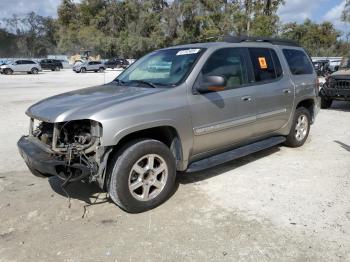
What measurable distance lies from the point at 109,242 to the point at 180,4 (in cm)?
6066

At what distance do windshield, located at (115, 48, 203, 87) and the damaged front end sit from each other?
1144 millimetres

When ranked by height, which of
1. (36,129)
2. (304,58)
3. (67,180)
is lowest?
(67,180)

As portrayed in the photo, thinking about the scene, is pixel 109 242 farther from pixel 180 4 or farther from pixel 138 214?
pixel 180 4

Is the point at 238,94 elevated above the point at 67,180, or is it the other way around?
the point at 238,94

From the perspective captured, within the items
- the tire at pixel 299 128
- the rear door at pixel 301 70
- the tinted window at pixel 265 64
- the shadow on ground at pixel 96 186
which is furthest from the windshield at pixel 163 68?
the tire at pixel 299 128

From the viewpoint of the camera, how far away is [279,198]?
4793 millimetres

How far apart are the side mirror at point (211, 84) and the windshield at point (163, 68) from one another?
228 mm

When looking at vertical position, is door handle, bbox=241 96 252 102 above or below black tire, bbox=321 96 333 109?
above

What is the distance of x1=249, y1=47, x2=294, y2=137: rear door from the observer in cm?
579

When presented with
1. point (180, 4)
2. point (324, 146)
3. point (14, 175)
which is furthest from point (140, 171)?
point (180, 4)

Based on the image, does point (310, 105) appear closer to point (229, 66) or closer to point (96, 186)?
point (229, 66)

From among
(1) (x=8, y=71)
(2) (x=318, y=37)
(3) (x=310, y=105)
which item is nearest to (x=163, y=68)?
(3) (x=310, y=105)

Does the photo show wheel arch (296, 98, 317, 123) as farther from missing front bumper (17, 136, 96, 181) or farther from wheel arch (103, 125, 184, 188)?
missing front bumper (17, 136, 96, 181)

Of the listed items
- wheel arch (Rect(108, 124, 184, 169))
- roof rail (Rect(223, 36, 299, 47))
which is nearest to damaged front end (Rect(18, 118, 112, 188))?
wheel arch (Rect(108, 124, 184, 169))
